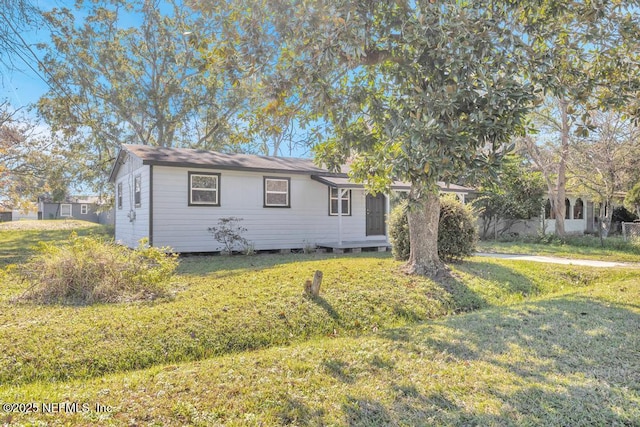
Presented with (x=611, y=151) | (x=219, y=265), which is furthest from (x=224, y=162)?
(x=611, y=151)

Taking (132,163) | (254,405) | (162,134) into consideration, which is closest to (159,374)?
(254,405)

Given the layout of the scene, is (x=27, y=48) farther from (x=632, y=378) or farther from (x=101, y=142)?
(x=101, y=142)

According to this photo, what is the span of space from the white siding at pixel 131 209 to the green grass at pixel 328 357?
5.31 metres

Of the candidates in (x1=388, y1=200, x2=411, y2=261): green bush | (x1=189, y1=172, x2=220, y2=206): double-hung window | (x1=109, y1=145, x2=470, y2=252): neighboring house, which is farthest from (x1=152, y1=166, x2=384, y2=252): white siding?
(x1=388, y1=200, x2=411, y2=261): green bush

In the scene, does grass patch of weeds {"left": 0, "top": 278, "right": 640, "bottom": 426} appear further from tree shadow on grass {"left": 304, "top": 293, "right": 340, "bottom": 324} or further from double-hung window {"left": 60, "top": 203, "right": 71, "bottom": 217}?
double-hung window {"left": 60, "top": 203, "right": 71, "bottom": 217}

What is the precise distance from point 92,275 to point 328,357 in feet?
14.0

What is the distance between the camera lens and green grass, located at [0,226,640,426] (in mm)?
3002

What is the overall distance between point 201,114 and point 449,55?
2173 centimetres

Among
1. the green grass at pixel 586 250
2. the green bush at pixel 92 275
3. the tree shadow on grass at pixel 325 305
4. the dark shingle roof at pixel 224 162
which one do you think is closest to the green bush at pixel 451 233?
the dark shingle roof at pixel 224 162

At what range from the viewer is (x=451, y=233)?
948 centimetres

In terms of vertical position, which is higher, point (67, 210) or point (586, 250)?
point (67, 210)

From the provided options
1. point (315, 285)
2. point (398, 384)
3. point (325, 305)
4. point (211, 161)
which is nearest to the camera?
point (398, 384)

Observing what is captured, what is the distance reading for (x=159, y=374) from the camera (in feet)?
12.3

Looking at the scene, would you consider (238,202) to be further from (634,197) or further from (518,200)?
(634,197)
